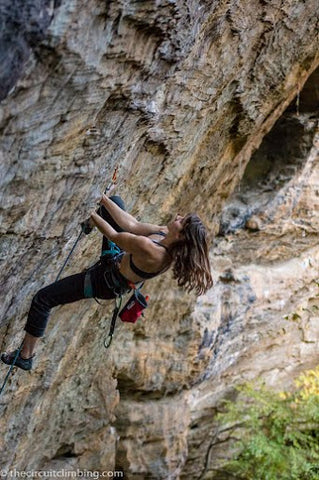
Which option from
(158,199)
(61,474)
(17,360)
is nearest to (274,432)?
(61,474)

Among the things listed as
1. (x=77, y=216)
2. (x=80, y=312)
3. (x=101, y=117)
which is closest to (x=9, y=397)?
(x=80, y=312)

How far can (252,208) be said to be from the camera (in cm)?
980

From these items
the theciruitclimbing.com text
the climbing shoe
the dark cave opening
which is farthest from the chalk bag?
the dark cave opening

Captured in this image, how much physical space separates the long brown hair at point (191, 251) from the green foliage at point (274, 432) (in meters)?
6.77

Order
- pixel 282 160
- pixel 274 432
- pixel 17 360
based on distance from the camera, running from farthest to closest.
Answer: pixel 274 432 → pixel 282 160 → pixel 17 360

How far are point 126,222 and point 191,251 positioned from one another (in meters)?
0.82

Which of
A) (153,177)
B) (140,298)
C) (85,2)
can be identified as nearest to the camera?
(85,2)

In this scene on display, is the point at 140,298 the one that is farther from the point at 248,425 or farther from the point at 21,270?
the point at 248,425

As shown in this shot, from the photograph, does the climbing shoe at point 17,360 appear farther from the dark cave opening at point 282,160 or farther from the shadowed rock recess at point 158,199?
the dark cave opening at point 282,160

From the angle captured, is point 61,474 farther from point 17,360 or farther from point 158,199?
point 158,199

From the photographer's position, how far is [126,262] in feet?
15.8

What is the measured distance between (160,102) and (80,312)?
304 centimetres

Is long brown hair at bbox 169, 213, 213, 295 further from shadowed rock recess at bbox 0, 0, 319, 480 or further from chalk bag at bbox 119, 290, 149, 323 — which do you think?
shadowed rock recess at bbox 0, 0, 319, 480

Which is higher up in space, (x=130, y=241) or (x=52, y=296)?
(x=130, y=241)
